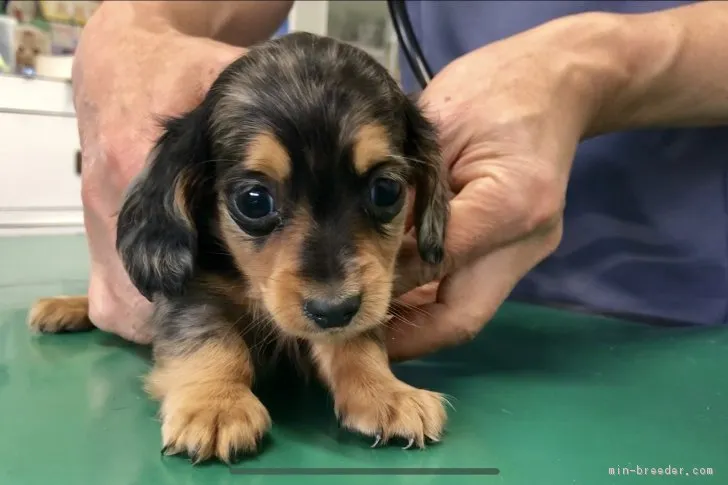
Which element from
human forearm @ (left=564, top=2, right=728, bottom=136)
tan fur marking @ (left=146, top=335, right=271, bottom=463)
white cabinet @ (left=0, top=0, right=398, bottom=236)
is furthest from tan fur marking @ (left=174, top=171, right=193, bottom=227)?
white cabinet @ (left=0, top=0, right=398, bottom=236)

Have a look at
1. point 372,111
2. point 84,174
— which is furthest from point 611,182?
point 84,174

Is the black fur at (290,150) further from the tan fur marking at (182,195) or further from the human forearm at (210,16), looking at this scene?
the human forearm at (210,16)

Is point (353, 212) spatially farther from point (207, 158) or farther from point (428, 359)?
point (428, 359)

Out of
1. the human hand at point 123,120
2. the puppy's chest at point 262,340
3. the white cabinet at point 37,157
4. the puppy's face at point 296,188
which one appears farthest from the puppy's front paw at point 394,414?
the white cabinet at point 37,157

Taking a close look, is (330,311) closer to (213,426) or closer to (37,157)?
(213,426)

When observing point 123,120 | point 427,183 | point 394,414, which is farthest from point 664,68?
point 123,120
